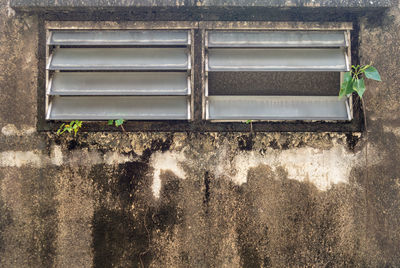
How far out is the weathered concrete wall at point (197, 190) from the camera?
109 inches

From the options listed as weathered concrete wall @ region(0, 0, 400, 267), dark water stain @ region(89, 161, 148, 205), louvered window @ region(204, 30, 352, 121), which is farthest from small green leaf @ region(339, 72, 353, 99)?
dark water stain @ region(89, 161, 148, 205)

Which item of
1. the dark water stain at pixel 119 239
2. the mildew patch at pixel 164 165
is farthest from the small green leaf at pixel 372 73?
the dark water stain at pixel 119 239

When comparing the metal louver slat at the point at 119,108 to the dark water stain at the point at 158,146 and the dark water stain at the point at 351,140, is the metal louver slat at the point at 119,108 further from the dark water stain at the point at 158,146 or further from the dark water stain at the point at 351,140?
the dark water stain at the point at 351,140

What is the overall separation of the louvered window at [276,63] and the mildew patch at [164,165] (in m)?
0.62

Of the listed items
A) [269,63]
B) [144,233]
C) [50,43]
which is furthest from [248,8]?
[144,233]

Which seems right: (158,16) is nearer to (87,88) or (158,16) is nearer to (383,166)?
(87,88)

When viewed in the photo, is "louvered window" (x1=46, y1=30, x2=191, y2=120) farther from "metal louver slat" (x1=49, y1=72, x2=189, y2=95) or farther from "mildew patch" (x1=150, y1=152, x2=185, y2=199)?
"mildew patch" (x1=150, y1=152, x2=185, y2=199)

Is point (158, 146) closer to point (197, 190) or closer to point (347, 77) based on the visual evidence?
point (197, 190)

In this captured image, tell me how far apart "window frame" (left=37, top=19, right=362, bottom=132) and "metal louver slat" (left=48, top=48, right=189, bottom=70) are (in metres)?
0.17

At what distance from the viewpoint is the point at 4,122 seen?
109 inches

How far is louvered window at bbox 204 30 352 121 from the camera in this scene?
267 centimetres

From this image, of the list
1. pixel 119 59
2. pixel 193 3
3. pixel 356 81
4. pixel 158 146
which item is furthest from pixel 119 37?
pixel 356 81

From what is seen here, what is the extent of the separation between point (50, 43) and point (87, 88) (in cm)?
64

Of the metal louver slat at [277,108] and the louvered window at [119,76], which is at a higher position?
the louvered window at [119,76]
